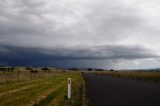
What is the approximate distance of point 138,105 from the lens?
13836 mm

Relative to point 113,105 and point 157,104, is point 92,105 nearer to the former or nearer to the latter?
point 113,105

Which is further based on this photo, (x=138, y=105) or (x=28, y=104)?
(x=28, y=104)

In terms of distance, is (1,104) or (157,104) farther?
(1,104)

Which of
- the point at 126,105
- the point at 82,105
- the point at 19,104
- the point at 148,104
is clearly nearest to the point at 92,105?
the point at 82,105

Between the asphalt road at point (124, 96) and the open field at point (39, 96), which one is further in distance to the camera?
the open field at point (39, 96)

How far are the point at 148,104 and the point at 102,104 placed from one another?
232 centimetres


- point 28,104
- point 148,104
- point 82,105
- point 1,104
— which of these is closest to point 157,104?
point 148,104

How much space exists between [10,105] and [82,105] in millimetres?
3752

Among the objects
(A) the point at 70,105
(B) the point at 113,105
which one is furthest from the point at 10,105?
(B) the point at 113,105

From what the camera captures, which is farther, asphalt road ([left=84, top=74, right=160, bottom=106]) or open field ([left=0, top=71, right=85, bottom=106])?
open field ([left=0, top=71, right=85, bottom=106])

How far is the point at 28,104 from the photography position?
1522 cm

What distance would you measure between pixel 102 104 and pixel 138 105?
1892 millimetres

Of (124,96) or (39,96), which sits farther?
(39,96)

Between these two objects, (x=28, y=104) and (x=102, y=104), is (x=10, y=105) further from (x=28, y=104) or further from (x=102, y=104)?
(x=102, y=104)
